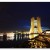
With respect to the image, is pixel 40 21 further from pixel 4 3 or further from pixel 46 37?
pixel 4 3

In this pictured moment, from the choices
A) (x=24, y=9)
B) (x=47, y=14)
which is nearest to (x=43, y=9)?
(x=47, y=14)

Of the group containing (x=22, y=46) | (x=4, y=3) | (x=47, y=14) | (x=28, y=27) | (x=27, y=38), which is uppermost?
(x=4, y=3)

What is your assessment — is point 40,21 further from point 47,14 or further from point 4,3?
point 4,3

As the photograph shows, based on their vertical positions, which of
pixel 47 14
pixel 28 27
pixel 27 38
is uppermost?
pixel 47 14

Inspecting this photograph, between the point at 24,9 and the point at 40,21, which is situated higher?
the point at 24,9

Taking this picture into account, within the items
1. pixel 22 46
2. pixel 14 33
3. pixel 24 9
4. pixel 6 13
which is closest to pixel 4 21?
pixel 6 13

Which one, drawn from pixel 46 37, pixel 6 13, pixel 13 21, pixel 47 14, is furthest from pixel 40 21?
pixel 6 13

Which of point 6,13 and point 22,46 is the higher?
point 6,13
